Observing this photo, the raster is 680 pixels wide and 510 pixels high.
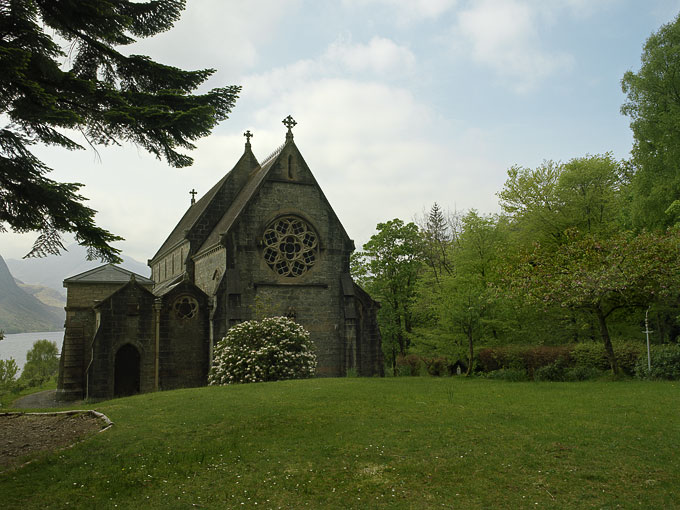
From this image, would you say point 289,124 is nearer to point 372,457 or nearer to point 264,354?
point 264,354

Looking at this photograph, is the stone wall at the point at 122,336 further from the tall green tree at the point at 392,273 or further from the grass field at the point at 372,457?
the tall green tree at the point at 392,273

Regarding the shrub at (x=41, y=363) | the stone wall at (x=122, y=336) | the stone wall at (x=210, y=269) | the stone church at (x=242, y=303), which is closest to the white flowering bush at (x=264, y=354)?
the stone church at (x=242, y=303)

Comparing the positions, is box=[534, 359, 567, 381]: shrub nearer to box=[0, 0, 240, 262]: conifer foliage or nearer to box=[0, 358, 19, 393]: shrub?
box=[0, 0, 240, 262]: conifer foliage

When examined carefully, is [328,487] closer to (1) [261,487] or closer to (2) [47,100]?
(1) [261,487]

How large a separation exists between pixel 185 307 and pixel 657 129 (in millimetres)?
24724

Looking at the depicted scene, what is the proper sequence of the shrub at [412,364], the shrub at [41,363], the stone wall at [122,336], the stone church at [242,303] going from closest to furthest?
the stone wall at [122,336]
the stone church at [242,303]
the shrub at [412,364]
the shrub at [41,363]

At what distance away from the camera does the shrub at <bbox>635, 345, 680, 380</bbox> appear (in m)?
17.8

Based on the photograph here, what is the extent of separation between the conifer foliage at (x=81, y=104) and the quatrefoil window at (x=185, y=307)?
15.0 metres

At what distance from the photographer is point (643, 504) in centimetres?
665

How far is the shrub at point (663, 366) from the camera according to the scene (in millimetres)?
17766

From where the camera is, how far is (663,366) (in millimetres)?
18047

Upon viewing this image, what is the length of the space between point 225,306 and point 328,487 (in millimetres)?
16934

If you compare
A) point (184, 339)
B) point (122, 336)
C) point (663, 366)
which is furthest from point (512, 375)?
point (122, 336)

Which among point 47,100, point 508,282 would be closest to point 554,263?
point 508,282
